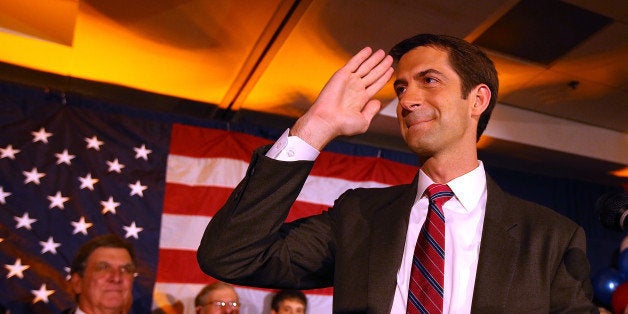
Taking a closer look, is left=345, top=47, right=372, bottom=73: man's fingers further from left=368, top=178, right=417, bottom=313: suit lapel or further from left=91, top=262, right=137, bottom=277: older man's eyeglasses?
left=91, top=262, right=137, bottom=277: older man's eyeglasses

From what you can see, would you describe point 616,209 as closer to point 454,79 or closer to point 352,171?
point 454,79

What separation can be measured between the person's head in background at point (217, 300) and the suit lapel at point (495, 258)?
314 cm

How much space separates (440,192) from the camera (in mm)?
1239

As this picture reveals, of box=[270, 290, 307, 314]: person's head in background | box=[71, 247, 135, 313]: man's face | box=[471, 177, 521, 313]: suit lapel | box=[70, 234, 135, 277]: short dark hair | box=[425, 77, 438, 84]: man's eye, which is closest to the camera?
box=[471, 177, 521, 313]: suit lapel

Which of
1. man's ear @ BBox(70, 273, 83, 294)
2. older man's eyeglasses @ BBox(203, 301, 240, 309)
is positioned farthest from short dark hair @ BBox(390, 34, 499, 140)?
older man's eyeglasses @ BBox(203, 301, 240, 309)

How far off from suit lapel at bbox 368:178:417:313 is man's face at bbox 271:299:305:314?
10.6 ft

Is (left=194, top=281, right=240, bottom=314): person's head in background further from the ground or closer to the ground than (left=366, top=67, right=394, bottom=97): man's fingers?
further from the ground

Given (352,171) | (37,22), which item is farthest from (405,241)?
(352,171)

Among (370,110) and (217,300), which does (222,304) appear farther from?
(370,110)

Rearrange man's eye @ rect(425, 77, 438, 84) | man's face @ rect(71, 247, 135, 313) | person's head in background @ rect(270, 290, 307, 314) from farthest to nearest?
person's head in background @ rect(270, 290, 307, 314) < man's face @ rect(71, 247, 135, 313) < man's eye @ rect(425, 77, 438, 84)

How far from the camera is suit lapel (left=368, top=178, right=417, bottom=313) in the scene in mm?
1086

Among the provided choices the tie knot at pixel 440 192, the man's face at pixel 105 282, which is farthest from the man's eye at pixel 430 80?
the man's face at pixel 105 282

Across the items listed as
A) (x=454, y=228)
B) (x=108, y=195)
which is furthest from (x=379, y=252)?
(x=108, y=195)

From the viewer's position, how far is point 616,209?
125 cm
